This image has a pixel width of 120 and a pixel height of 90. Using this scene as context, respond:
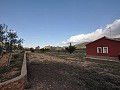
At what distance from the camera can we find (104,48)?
30641 millimetres

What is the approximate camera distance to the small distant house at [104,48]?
28.2m

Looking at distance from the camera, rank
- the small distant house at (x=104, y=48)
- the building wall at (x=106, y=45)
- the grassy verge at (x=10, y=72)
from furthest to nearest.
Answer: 1. the small distant house at (x=104, y=48)
2. the building wall at (x=106, y=45)
3. the grassy verge at (x=10, y=72)

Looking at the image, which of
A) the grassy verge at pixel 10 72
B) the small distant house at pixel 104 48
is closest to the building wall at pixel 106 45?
the small distant house at pixel 104 48

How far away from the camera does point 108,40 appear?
29.7m

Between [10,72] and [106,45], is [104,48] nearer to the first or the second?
[106,45]

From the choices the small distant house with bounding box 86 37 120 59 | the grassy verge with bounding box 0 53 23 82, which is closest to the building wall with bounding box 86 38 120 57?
the small distant house with bounding box 86 37 120 59

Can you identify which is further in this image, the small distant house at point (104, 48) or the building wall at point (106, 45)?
the small distant house at point (104, 48)

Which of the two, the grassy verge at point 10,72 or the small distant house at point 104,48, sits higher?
the small distant house at point 104,48

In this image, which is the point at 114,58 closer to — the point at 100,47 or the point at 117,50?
the point at 117,50

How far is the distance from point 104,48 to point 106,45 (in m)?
0.87

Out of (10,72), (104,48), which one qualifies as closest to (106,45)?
(104,48)

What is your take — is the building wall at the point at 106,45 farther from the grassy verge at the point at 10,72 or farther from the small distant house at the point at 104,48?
the grassy verge at the point at 10,72

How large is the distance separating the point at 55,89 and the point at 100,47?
81.2 ft

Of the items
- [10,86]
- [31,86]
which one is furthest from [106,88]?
[10,86]
